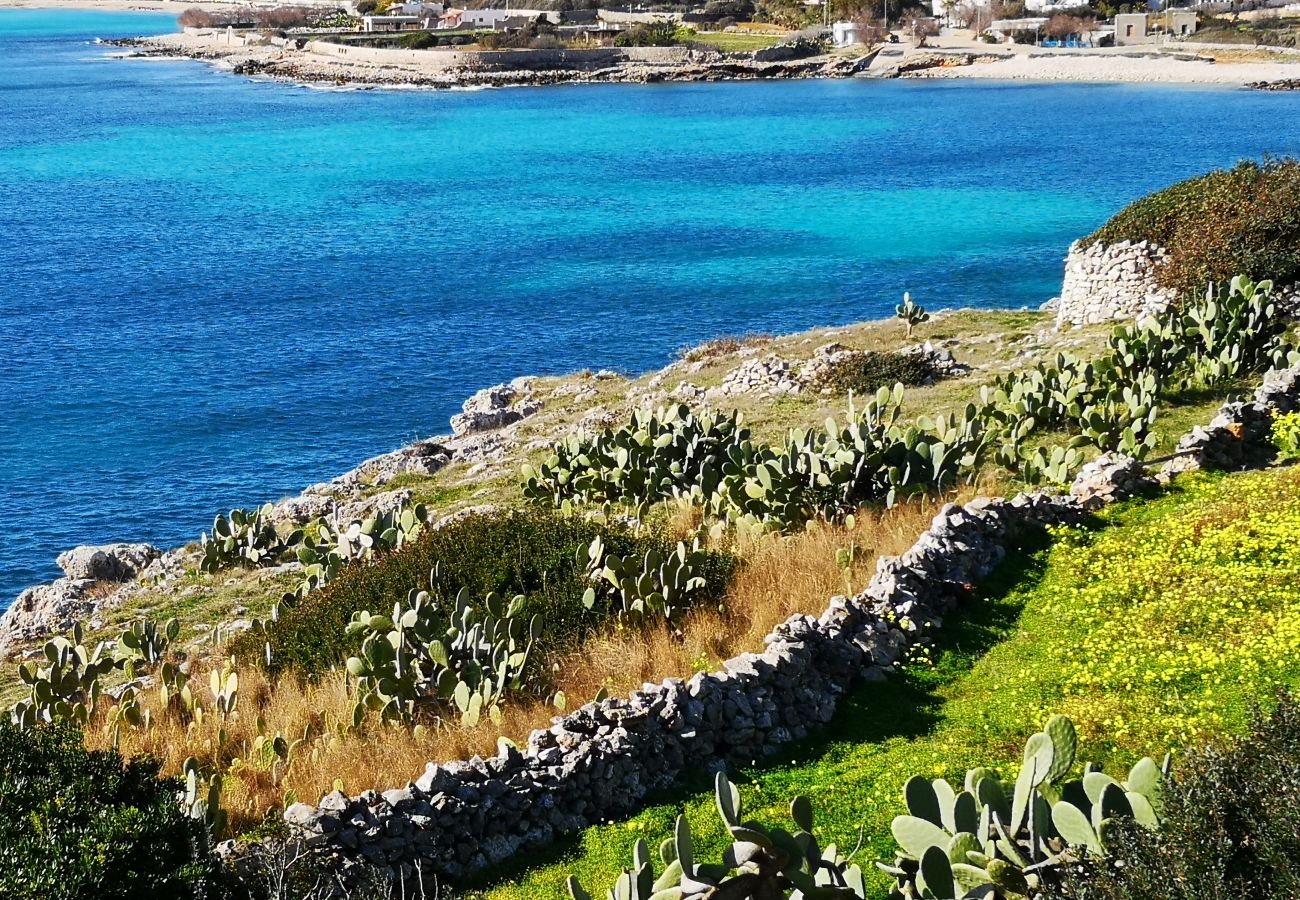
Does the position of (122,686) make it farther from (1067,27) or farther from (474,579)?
(1067,27)

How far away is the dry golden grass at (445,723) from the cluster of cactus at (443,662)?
0.75ft

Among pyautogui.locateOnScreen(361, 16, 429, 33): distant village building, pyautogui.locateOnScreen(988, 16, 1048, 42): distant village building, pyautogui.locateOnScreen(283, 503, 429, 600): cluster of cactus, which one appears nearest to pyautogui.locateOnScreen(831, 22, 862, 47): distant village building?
pyautogui.locateOnScreen(988, 16, 1048, 42): distant village building

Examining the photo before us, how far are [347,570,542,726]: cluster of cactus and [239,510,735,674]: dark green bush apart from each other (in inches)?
29.4

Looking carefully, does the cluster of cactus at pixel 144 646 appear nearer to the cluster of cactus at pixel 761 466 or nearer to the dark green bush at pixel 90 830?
the cluster of cactus at pixel 761 466

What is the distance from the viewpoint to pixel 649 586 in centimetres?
1422

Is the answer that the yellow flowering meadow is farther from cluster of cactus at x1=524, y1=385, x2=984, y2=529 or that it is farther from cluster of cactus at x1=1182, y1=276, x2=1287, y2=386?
cluster of cactus at x1=1182, y1=276, x2=1287, y2=386

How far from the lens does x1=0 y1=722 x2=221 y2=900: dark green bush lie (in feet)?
25.1

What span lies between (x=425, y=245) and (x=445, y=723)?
51434mm

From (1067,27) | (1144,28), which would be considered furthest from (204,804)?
(1067,27)

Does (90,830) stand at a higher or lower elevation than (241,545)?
higher

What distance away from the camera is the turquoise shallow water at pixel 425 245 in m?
36.3

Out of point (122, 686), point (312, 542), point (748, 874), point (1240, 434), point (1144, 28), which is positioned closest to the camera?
point (748, 874)

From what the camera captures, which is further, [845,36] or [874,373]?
[845,36]

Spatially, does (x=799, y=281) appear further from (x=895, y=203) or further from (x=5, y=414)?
(x=5, y=414)
